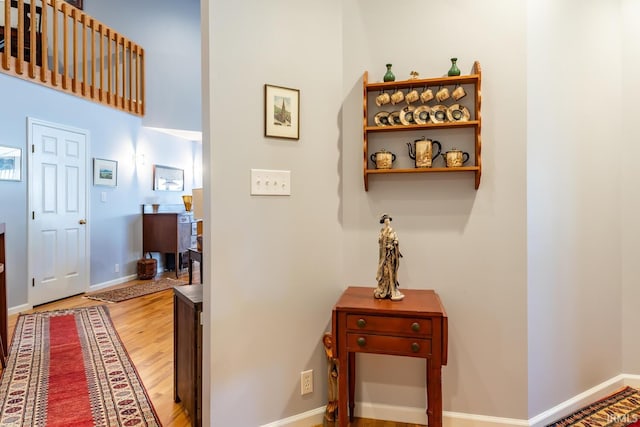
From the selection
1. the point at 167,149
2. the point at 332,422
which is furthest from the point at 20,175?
the point at 332,422

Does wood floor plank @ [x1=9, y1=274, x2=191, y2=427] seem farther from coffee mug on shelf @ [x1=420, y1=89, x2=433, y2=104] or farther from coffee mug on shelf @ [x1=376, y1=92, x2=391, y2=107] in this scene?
coffee mug on shelf @ [x1=420, y1=89, x2=433, y2=104]

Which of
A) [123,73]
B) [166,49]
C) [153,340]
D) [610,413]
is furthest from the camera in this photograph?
[166,49]

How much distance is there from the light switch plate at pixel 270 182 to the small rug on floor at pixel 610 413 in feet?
5.95

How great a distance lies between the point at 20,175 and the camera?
3867mm

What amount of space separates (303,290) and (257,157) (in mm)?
712

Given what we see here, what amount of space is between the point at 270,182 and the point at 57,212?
12.9ft

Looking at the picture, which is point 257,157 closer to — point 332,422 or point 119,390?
point 332,422

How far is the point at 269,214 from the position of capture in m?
1.76

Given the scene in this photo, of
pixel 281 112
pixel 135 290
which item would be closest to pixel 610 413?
pixel 281 112

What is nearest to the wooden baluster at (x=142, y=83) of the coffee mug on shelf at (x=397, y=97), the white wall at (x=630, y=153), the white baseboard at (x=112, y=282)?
the white baseboard at (x=112, y=282)

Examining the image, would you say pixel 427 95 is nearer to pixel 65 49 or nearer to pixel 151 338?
pixel 151 338

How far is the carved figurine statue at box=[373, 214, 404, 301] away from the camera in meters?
1.65

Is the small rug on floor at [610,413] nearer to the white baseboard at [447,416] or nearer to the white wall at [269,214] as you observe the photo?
the white baseboard at [447,416]

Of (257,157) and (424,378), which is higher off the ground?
(257,157)
